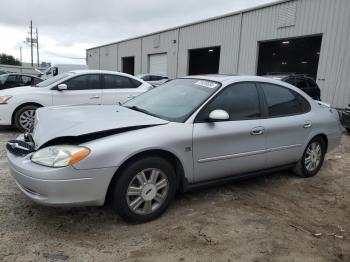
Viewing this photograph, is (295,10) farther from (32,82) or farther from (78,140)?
(78,140)

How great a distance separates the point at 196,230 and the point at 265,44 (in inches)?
694

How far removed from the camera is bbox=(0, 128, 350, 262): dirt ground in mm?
2820

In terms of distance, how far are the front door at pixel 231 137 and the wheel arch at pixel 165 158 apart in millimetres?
174

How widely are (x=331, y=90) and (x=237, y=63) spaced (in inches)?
227

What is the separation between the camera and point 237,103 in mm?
4031

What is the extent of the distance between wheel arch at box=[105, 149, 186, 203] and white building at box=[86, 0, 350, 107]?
473 inches

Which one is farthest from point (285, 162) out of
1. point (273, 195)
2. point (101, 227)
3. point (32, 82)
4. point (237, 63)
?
point (237, 63)

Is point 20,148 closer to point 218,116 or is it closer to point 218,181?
point 218,116

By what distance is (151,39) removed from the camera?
2683 cm

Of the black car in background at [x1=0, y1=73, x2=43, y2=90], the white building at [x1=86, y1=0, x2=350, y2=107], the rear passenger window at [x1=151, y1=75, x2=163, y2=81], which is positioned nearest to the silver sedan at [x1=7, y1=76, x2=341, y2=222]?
the black car in background at [x1=0, y1=73, x2=43, y2=90]

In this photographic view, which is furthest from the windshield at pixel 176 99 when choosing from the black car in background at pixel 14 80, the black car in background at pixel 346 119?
the black car in background at pixel 14 80

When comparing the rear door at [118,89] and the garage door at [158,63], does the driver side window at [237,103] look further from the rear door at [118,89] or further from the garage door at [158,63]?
the garage door at [158,63]

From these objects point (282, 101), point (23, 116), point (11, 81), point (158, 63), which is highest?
point (158, 63)

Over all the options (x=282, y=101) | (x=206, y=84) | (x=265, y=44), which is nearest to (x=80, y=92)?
(x=206, y=84)
